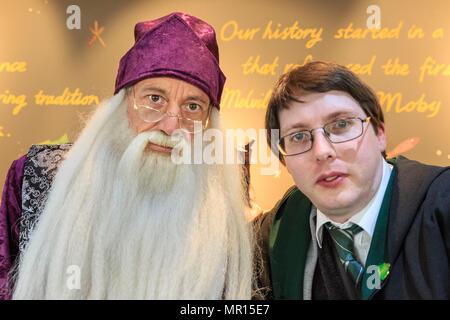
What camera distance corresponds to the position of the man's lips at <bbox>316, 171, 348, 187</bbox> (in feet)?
3.62

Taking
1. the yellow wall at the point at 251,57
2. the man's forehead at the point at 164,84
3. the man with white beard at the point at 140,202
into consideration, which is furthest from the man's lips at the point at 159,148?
the yellow wall at the point at 251,57

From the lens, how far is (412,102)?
2.20m

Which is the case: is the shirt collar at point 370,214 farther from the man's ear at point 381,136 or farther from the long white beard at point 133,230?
the long white beard at point 133,230

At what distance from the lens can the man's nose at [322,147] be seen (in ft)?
3.60

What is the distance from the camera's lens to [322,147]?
1104 millimetres

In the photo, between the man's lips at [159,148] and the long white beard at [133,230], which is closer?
the long white beard at [133,230]

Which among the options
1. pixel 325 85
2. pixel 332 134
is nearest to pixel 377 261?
pixel 332 134

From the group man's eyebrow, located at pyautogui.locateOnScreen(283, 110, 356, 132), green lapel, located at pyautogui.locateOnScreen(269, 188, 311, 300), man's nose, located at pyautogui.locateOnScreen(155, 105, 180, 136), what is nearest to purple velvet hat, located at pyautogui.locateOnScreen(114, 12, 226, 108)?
man's nose, located at pyautogui.locateOnScreen(155, 105, 180, 136)

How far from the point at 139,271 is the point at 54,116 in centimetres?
162

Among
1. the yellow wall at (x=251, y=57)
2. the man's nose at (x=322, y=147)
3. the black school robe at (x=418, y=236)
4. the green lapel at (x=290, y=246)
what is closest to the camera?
the black school robe at (x=418, y=236)

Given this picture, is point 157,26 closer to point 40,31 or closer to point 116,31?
point 116,31

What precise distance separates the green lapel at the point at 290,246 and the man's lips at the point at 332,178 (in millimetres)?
238

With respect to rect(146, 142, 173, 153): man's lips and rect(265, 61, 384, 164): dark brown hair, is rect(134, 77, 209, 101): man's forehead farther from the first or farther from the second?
rect(265, 61, 384, 164): dark brown hair
